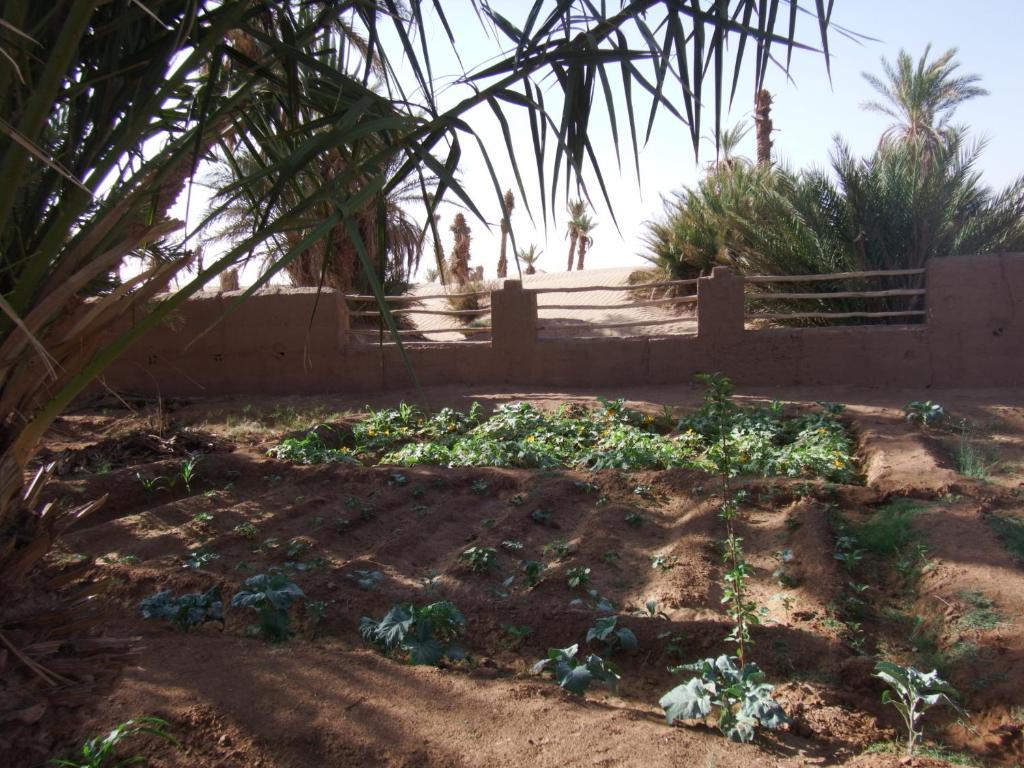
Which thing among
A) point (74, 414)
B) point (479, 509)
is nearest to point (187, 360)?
point (74, 414)

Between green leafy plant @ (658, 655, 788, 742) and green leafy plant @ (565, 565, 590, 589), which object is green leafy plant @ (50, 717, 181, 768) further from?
green leafy plant @ (565, 565, 590, 589)

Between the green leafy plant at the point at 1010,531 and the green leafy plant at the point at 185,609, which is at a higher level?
the green leafy plant at the point at 1010,531

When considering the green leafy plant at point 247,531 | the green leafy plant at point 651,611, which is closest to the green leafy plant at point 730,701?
the green leafy plant at point 651,611

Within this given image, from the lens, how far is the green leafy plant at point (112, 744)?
8.23ft

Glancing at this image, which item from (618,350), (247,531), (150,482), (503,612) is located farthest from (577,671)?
(618,350)

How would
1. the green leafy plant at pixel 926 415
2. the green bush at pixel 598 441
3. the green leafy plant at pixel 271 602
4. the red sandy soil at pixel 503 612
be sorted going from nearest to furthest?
1. the red sandy soil at pixel 503 612
2. the green leafy plant at pixel 271 602
3. the green bush at pixel 598 441
4. the green leafy plant at pixel 926 415

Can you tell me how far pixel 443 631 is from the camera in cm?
405

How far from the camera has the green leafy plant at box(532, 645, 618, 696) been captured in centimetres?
341

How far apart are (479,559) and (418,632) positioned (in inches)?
41.9

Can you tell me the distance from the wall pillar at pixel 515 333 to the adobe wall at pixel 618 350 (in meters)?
0.01

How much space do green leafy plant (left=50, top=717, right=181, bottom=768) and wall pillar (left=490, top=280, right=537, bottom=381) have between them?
8904 millimetres

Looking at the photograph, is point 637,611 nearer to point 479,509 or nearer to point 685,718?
point 685,718

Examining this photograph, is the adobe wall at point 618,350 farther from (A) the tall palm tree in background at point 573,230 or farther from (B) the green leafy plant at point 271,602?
(A) the tall palm tree in background at point 573,230

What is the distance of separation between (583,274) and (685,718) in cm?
3221
